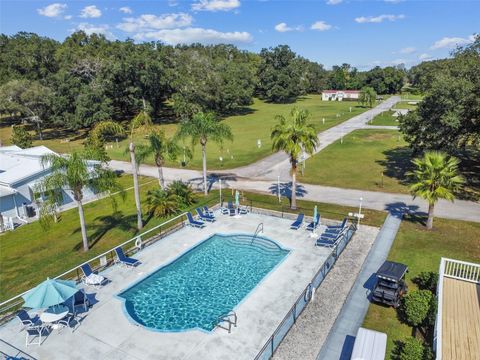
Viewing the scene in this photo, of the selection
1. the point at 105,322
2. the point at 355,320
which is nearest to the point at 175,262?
the point at 105,322

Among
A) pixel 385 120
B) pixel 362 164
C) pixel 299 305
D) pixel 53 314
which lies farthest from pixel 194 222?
pixel 385 120

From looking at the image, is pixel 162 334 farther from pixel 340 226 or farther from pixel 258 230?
pixel 340 226

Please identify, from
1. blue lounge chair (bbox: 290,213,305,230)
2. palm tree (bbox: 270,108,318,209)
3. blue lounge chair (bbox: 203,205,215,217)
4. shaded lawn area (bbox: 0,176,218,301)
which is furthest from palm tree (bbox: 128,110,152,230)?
blue lounge chair (bbox: 290,213,305,230)

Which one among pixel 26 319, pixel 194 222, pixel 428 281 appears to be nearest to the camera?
pixel 26 319

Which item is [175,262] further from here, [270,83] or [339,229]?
[270,83]

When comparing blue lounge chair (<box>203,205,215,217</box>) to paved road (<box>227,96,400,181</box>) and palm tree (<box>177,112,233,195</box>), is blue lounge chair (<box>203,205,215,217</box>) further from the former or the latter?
paved road (<box>227,96,400,181</box>)

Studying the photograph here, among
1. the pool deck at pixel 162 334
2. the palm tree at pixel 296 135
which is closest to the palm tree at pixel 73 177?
the pool deck at pixel 162 334
